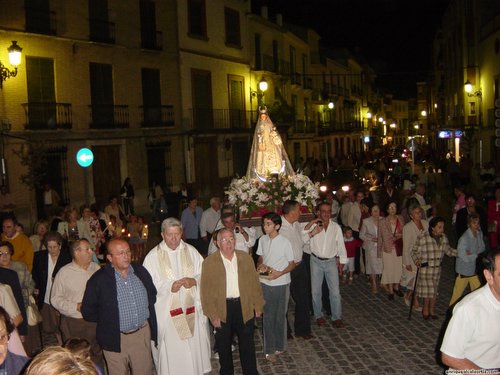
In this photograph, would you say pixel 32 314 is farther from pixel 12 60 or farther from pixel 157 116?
pixel 157 116

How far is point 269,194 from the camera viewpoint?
10289mm

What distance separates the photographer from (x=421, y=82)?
11081 cm

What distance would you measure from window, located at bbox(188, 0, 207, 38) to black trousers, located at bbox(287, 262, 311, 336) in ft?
72.6

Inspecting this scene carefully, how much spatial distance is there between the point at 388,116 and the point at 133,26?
85805 millimetres

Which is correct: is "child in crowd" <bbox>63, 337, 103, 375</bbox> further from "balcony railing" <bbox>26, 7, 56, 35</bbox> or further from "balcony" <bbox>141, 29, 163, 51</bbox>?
"balcony" <bbox>141, 29, 163, 51</bbox>

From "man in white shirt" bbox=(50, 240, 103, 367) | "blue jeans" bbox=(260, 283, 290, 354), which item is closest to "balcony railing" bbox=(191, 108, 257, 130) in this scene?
"blue jeans" bbox=(260, 283, 290, 354)

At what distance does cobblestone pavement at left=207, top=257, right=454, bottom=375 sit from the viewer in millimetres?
7105

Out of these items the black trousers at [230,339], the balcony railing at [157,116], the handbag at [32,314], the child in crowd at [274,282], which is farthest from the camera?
the balcony railing at [157,116]

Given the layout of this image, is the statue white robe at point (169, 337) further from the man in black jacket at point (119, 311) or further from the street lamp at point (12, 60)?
the street lamp at point (12, 60)

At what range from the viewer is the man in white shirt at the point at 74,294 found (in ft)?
21.0

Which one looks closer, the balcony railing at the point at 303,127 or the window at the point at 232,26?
the window at the point at 232,26

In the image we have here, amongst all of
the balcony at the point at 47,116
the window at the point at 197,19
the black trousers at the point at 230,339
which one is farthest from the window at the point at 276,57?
the black trousers at the point at 230,339

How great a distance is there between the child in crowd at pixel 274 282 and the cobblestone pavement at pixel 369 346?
0.82ft

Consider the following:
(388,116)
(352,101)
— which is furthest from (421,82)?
(352,101)
